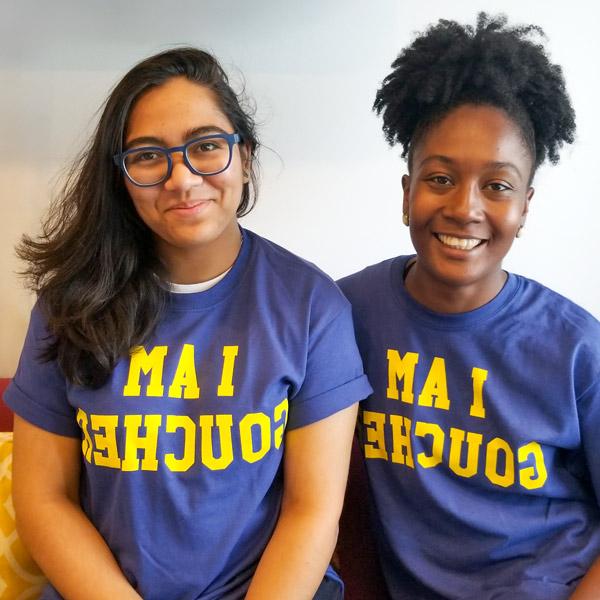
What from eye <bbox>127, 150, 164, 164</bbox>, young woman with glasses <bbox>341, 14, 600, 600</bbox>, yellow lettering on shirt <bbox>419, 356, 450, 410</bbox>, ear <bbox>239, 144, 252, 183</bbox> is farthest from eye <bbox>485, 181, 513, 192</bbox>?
eye <bbox>127, 150, 164, 164</bbox>

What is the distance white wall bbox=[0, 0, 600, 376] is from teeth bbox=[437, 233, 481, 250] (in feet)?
1.92

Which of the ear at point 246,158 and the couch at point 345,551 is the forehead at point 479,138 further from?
the couch at point 345,551

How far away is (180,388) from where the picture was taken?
1023mm

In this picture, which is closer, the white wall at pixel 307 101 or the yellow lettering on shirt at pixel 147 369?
the yellow lettering on shirt at pixel 147 369

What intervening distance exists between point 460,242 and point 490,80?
26 centimetres

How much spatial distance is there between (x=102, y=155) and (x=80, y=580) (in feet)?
2.19

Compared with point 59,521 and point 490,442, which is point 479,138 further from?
point 59,521

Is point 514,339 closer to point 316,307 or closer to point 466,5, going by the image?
point 316,307

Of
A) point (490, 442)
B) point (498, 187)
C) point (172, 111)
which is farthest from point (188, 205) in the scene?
point (490, 442)

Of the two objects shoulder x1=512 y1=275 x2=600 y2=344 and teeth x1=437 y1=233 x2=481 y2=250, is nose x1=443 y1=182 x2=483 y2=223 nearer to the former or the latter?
teeth x1=437 y1=233 x2=481 y2=250

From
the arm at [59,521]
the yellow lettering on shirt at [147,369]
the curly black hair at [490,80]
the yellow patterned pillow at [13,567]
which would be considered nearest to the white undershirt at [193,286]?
the yellow lettering on shirt at [147,369]

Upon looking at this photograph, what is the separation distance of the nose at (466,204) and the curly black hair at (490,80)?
13 cm

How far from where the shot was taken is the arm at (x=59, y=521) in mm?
1004

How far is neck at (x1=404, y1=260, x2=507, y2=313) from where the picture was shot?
1.08 metres
